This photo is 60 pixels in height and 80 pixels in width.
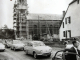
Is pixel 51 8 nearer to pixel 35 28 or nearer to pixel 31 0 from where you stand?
pixel 31 0

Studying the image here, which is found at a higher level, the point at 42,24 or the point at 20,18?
the point at 20,18

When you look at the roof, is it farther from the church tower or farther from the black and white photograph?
the church tower

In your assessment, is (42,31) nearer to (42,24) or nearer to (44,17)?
(42,24)

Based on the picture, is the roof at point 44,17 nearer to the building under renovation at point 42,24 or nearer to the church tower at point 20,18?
the building under renovation at point 42,24

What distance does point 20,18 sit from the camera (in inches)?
2240

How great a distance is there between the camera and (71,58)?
4590mm

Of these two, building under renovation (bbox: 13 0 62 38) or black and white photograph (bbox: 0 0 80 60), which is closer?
black and white photograph (bbox: 0 0 80 60)

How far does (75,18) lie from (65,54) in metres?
15.1

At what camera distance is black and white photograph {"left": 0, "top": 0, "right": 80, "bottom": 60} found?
31.7ft

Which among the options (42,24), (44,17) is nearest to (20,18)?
(42,24)

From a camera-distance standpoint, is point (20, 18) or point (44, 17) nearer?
point (44, 17)

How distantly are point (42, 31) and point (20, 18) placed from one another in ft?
46.8

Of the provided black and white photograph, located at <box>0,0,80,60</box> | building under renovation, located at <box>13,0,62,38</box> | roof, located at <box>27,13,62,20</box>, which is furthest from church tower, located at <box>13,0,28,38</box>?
roof, located at <box>27,13,62,20</box>

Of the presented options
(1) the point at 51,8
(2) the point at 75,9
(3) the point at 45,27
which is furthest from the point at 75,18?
(3) the point at 45,27
